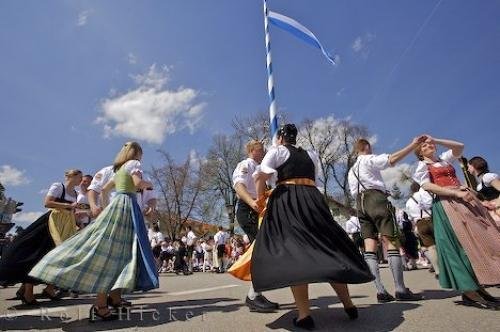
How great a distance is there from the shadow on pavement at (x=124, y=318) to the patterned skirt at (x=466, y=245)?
2246 millimetres

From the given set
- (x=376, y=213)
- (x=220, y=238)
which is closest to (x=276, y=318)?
(x=376, y=213)

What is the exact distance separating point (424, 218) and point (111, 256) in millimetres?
5793

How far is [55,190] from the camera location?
18.0 ft

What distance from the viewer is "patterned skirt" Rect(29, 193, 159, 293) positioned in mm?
3328

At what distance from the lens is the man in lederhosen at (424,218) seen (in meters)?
6.54

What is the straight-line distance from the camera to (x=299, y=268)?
277 centimetres

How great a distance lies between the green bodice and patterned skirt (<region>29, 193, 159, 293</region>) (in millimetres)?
68

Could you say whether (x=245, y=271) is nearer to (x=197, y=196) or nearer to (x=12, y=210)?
(x=12, y=210)

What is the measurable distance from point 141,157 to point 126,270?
127 cm

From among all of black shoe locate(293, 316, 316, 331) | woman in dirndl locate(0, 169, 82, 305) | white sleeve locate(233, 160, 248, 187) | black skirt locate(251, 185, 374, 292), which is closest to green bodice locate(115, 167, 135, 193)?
white sleeve locate(233, 160, 248, 187)

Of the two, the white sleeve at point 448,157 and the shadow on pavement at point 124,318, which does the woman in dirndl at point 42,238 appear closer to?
the shadow on pavement at point 124,318

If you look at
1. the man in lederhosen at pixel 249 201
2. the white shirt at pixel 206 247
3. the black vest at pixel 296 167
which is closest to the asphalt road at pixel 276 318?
the man in lederhosen at pixel 249 201

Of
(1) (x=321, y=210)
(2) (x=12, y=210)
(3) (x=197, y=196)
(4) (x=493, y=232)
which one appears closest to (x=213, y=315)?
(1) (x=321, y=210)

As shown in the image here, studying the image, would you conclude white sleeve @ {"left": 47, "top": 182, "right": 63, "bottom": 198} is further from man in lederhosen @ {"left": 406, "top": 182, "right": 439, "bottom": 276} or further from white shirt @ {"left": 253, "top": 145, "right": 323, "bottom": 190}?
man in lederhosen @ {"left": 406, "top": 182, "right": 439, "bottom": 276}
